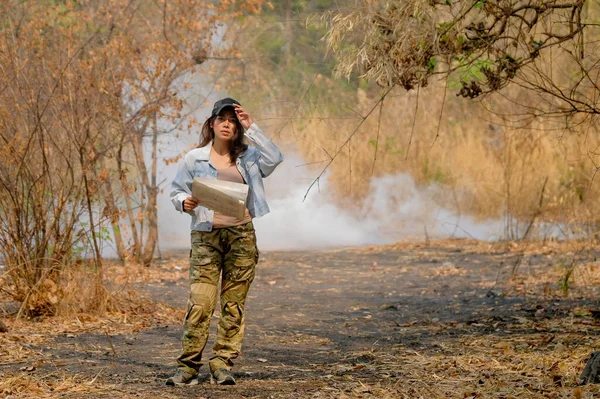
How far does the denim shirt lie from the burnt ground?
1.17 metres

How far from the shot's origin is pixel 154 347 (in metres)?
7.84

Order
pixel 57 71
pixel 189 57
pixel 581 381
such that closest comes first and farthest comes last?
pixel 581 381 < pixel 57 71 < pixel 189 57

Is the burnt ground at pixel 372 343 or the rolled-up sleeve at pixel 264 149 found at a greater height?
the rolled-up sleeve at pixel 264 149

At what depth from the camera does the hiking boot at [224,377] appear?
609 cm

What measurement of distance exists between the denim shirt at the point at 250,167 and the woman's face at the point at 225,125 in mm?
135

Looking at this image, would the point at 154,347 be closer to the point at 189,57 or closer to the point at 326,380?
the point at 326,380

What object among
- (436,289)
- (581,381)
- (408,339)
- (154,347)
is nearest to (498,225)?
(436,289)

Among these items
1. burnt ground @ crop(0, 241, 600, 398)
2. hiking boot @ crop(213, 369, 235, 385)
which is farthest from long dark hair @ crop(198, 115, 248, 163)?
burnt ground @ crop(0, 241, 600, 398)

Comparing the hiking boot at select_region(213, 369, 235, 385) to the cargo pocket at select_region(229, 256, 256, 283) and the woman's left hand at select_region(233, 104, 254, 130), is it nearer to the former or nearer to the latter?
the cargo pocket at select_region(229, 256, 256, 283)

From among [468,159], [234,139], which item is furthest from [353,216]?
[234,139]

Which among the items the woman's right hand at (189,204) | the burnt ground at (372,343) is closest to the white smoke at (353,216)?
the burnt ground at (372,343)

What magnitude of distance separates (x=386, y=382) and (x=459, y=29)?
2407mm

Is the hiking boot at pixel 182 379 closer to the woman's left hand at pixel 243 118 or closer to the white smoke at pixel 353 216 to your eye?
the woman's left hand at pixel 243 118

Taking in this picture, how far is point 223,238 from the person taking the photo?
6.14 metres
